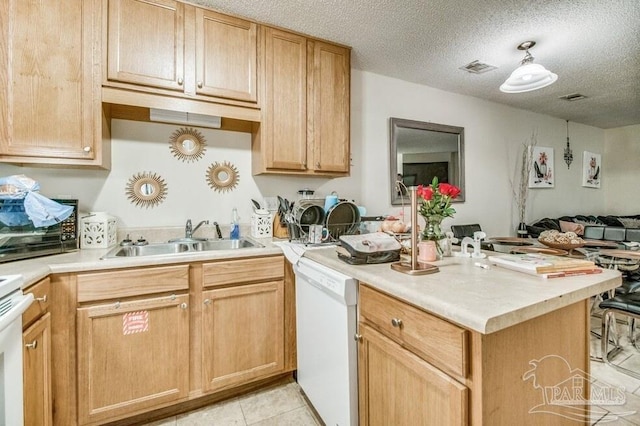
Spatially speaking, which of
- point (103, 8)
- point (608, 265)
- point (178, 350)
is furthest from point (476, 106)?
point (178, 350)

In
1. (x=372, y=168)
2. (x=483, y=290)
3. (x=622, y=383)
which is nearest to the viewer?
(x=483, y=290)

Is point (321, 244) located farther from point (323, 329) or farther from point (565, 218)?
point (565, 218)

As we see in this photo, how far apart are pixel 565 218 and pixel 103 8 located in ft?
18.7

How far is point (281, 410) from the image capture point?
1.71m

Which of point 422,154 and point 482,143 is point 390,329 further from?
point 482,143

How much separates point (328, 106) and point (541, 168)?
3688 mm

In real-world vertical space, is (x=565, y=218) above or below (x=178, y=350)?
above

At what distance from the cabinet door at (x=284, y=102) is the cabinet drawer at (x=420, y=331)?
1.26m

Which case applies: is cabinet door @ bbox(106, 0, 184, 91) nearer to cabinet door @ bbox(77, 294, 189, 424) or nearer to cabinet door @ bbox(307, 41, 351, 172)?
cabinet door @ bbox(307, 41, 351, 172)

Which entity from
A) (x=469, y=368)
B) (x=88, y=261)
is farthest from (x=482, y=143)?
(x=88, y=261)

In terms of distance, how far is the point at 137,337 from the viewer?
1515mm

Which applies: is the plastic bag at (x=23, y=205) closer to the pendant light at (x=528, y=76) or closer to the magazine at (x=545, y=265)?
the magazine at (x=545, y=265)

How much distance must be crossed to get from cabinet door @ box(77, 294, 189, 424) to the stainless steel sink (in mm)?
395

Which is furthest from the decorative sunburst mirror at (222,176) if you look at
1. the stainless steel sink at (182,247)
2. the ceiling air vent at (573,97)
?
the ceiling air vent at (573,97)
